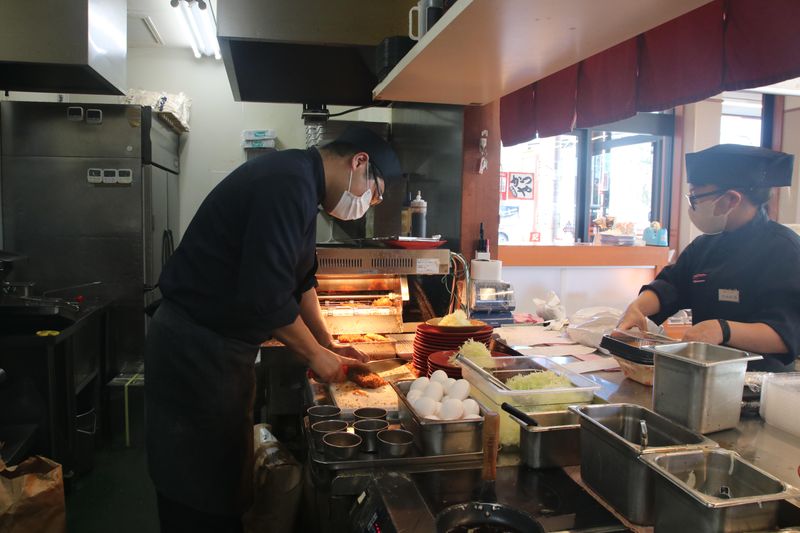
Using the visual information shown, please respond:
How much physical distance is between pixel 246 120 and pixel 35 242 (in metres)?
2.55

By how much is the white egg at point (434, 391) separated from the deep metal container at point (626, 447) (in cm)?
36

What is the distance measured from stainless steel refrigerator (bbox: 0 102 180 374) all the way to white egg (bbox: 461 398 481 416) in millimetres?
3776

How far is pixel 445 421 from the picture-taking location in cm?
136

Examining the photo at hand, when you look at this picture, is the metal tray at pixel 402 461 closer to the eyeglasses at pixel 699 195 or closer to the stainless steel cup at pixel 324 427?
the stainless steel cup at pixel 324 427

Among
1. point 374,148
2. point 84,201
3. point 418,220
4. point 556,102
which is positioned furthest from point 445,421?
point 84,201

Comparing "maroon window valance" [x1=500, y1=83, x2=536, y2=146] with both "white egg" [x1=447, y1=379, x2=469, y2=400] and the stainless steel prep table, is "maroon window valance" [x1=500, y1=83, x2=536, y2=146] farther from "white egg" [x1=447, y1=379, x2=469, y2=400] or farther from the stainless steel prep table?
"white egg" [x1=447, y1=379, x2=469, y2=400]

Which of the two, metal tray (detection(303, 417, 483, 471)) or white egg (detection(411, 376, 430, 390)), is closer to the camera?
metal tray (detection(303, 417, 483, 471))

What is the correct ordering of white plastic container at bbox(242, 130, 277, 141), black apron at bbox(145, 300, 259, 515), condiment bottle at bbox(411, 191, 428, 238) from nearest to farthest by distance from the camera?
black apron at bbox(145, 300, 259, 515), condiment bottle at bbox(411, 191, 428, 238), white plastic container at bbox(242, 130, 277, 141)

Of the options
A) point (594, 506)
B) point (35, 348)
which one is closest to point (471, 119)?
point (594, 506)

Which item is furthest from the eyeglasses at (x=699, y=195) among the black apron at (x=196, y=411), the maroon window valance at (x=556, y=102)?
the black apron at (x=196, y=411)

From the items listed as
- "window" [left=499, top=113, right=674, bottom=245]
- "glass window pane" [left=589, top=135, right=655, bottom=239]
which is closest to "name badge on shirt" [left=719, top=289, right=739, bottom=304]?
"window" [left=499, top=113, right=674, bottom=245]

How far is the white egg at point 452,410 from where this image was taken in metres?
1.39

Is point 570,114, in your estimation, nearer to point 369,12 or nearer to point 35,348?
point 369,12

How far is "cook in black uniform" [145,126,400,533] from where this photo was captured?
174 cm
